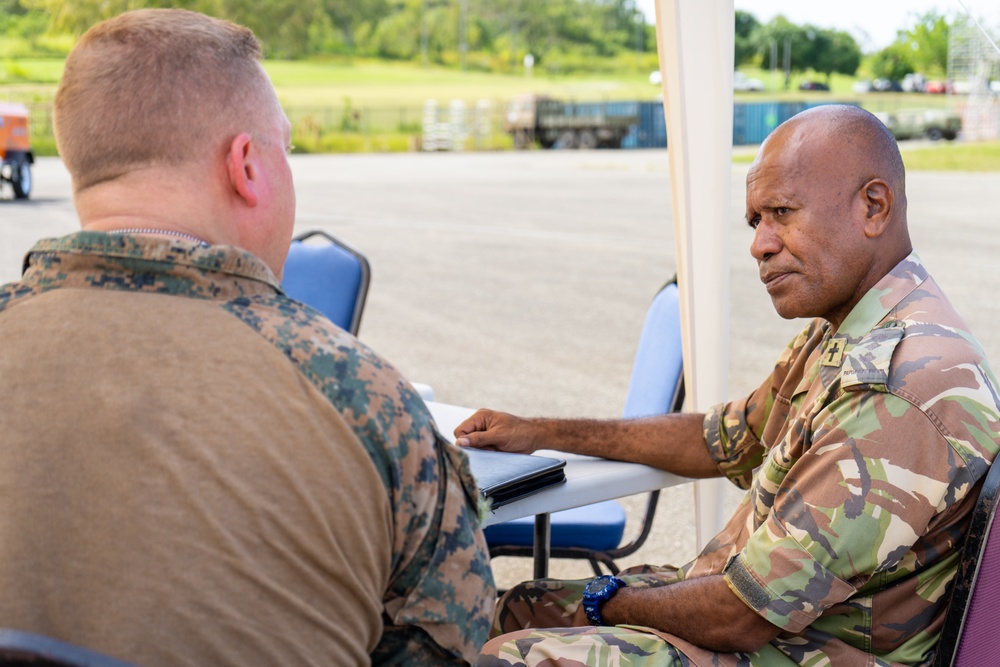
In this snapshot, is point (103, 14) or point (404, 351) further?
point (103, 14)

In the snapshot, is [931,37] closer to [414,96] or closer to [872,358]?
[872,358]

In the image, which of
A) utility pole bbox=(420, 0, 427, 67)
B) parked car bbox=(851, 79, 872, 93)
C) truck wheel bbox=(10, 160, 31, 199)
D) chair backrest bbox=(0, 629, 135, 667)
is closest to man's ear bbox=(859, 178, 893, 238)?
chair backrest bbox=(0, 629, 135, 667)

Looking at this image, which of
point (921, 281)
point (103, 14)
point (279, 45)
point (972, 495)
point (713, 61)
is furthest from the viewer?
point (279, 45)

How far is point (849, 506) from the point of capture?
1.52 meters

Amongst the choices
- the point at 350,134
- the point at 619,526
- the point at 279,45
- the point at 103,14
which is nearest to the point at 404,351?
the point at 619,526

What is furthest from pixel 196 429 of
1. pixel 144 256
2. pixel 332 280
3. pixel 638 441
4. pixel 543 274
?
pixel 543 274

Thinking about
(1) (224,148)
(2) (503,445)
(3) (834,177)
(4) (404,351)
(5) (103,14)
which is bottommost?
(4) (404,351)

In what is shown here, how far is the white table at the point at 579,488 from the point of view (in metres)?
1.96

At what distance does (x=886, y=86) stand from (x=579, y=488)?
48895 millimetres

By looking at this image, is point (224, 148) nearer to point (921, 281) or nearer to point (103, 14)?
Result: point (921, 281)

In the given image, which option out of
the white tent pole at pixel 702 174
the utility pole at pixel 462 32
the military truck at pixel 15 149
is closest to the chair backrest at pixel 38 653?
the white tent pole at pixel 702 174

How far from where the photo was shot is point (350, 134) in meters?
46.3

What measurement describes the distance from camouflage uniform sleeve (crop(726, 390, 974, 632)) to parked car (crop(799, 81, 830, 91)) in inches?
2005

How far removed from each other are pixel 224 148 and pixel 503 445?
121 centimetres
